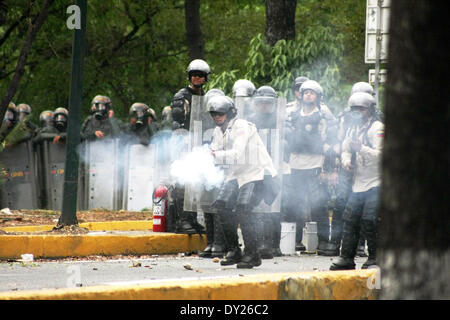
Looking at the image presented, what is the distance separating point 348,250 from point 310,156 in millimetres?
2783

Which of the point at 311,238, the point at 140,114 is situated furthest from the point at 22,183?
the point at 311,238

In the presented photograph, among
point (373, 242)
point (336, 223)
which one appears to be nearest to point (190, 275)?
point (373, 242)

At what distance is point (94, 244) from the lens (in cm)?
1038

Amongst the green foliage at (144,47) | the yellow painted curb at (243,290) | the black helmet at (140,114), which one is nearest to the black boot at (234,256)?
the yellow painted curb at (243,290)

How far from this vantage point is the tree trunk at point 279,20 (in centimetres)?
1617

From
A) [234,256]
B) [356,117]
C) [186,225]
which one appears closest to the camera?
[356,117]

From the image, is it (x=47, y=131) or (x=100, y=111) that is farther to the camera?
(x=47, y=131)

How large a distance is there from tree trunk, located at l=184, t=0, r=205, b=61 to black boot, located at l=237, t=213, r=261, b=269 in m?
11.5

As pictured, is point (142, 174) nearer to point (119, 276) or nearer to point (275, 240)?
point (275, 240)

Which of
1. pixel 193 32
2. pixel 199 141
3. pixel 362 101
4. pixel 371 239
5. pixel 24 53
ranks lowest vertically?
pixel 371 239

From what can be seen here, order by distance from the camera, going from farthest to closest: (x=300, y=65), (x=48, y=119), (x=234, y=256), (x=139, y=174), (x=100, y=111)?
(x=48, y=119) < (x=100, y=111) < (x=139, y=174) < (x=300, y=65) < (x=234, y=256)

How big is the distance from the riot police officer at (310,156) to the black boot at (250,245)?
2450mm

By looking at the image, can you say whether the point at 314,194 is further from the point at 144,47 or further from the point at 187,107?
the point at 144,47

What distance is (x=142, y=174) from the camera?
51.7 ft
